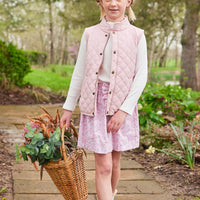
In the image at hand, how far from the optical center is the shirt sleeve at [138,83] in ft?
6.44

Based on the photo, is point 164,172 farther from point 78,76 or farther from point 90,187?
point 78,76

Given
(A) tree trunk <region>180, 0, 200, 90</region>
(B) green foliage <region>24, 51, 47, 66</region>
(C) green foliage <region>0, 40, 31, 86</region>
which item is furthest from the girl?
(B) green foliage <region>24, 51, 47, 66</region>

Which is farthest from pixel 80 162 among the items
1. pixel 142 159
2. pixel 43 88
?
pixel 43 88

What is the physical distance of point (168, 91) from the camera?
5.35m

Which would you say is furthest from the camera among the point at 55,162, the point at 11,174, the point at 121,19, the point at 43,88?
the point at 43,88

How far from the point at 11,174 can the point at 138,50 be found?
5.95 ft

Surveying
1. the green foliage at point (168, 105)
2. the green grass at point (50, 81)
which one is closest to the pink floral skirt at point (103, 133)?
the green foliage at point (168, 105)

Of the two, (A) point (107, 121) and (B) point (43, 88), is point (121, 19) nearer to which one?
(A) point (107, 121)

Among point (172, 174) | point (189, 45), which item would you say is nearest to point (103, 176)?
point (172, 174)

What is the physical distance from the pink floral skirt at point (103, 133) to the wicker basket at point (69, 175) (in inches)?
5.3

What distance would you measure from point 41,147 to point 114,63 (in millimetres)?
702

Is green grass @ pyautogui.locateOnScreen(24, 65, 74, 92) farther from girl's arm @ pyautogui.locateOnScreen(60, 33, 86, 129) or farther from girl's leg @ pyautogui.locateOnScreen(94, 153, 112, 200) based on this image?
girl's leg @ pyautogui.locateOnScreen(94, 153, 112, 200)

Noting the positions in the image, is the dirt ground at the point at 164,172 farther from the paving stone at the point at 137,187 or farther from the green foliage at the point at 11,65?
the green foliage at the point at 11,65

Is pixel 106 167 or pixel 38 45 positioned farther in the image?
pixel 38 45
